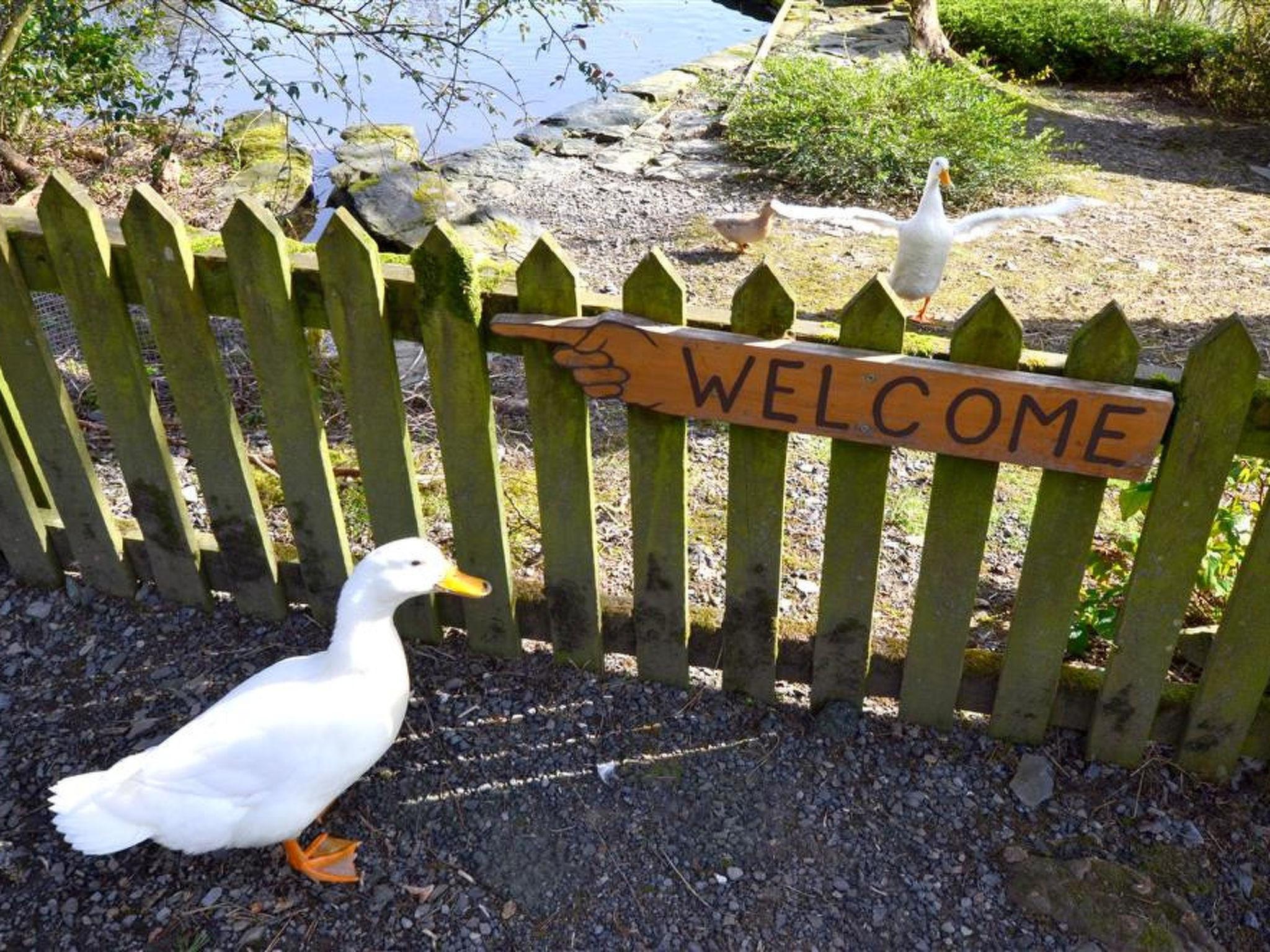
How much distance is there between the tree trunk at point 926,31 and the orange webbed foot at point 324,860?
37.0 ft

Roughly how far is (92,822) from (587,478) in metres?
1.34

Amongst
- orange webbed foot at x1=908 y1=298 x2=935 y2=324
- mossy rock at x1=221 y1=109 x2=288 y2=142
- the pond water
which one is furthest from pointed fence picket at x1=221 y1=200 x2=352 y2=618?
mossy rock at x1=221 y1=109 x2=288 y2=142

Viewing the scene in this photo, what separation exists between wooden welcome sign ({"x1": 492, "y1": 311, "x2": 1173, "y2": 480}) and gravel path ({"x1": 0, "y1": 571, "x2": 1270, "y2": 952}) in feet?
3.16

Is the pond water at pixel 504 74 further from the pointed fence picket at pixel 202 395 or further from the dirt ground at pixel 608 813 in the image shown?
the dirt ground at pixel 608 813

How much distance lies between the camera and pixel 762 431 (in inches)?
90.6

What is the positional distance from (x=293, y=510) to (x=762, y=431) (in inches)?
54.8

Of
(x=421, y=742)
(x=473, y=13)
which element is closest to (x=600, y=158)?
(x=473, y=13)

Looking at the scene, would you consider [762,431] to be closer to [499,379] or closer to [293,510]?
[293,510]

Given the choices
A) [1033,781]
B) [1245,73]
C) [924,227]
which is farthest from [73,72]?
[1245,73]

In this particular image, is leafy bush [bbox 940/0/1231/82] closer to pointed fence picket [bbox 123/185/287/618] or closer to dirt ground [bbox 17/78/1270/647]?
dirt ground [bbox 17/78/1270/647]

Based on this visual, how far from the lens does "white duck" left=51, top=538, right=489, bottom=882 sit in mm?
2100

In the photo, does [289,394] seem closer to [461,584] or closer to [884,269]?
[461,584]

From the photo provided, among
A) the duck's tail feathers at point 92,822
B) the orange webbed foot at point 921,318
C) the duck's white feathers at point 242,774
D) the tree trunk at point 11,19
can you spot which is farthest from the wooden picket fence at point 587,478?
the orange webbed foot at point 921,318

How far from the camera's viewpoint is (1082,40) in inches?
476
